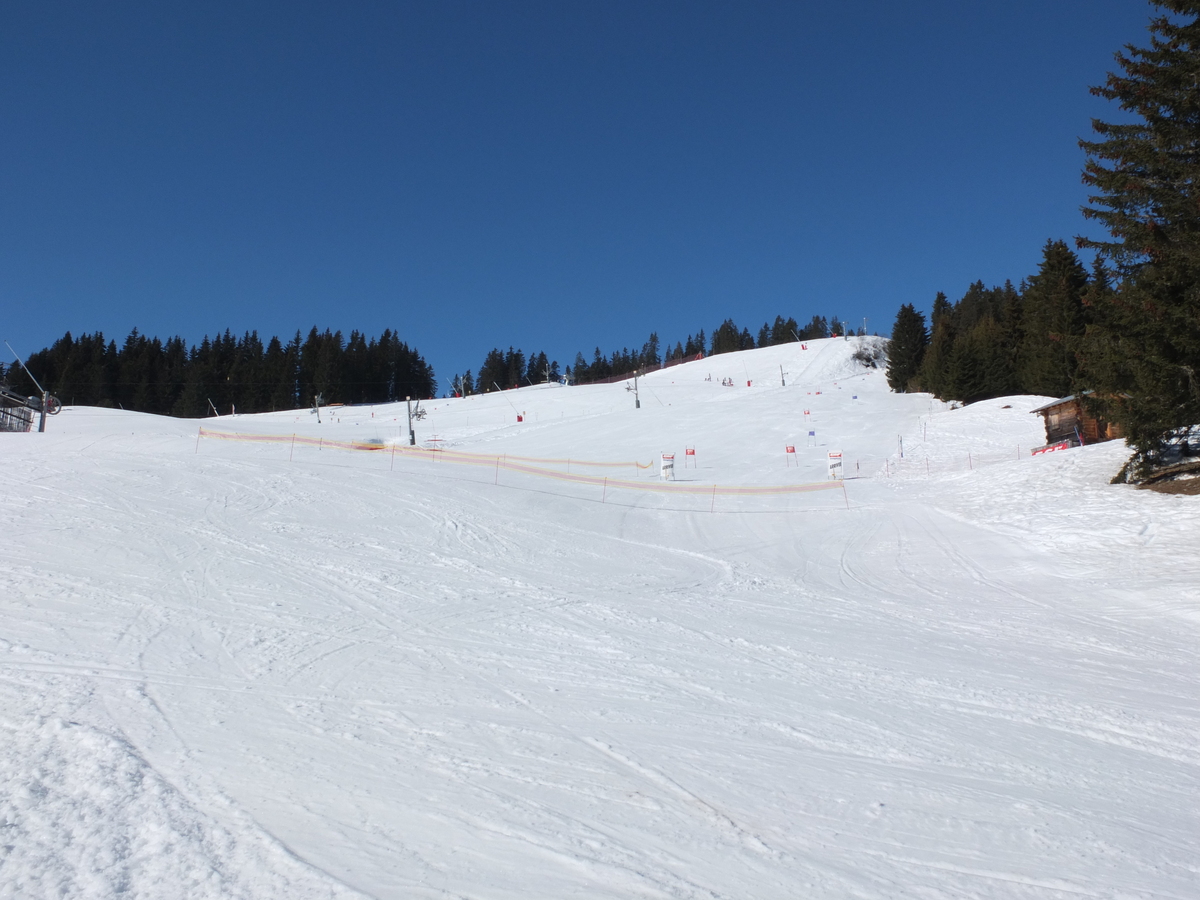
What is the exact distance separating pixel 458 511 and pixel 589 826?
15332mm

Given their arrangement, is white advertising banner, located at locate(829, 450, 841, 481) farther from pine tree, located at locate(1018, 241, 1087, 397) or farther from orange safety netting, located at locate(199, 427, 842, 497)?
pine tree, located at locate(1018, 241, 1087, 397)

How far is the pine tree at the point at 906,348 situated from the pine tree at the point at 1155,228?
2125 inches

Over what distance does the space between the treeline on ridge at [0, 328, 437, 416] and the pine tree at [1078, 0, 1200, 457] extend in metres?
95.1

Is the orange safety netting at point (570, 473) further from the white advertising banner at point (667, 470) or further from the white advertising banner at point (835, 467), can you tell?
the white advertising banner at point (835, 467)

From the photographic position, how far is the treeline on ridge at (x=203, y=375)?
9544cm

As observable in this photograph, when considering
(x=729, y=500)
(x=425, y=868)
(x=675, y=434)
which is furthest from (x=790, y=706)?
(x=675, y=434)

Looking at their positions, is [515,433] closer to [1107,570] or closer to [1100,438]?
[1100,438]

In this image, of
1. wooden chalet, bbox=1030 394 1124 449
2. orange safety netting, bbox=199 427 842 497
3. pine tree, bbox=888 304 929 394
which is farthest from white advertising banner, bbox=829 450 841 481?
pine tree, bbox=888 304 929 394

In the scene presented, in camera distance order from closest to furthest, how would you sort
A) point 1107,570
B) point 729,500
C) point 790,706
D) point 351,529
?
point 790,706, point 1107,570, point 351,529, point 729,500

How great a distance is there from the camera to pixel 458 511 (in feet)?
62.6

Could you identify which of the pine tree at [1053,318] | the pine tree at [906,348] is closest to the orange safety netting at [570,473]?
the pine tree at [1053,318]

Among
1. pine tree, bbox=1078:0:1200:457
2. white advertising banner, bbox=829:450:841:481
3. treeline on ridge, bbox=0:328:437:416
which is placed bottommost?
white advertising banner, bbox=829:450:841:481

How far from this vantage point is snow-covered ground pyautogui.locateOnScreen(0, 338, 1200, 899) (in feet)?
12.7

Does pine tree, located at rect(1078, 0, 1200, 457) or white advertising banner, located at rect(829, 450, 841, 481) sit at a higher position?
pine tree, located at rect(1078, 0, 1200, 457)
